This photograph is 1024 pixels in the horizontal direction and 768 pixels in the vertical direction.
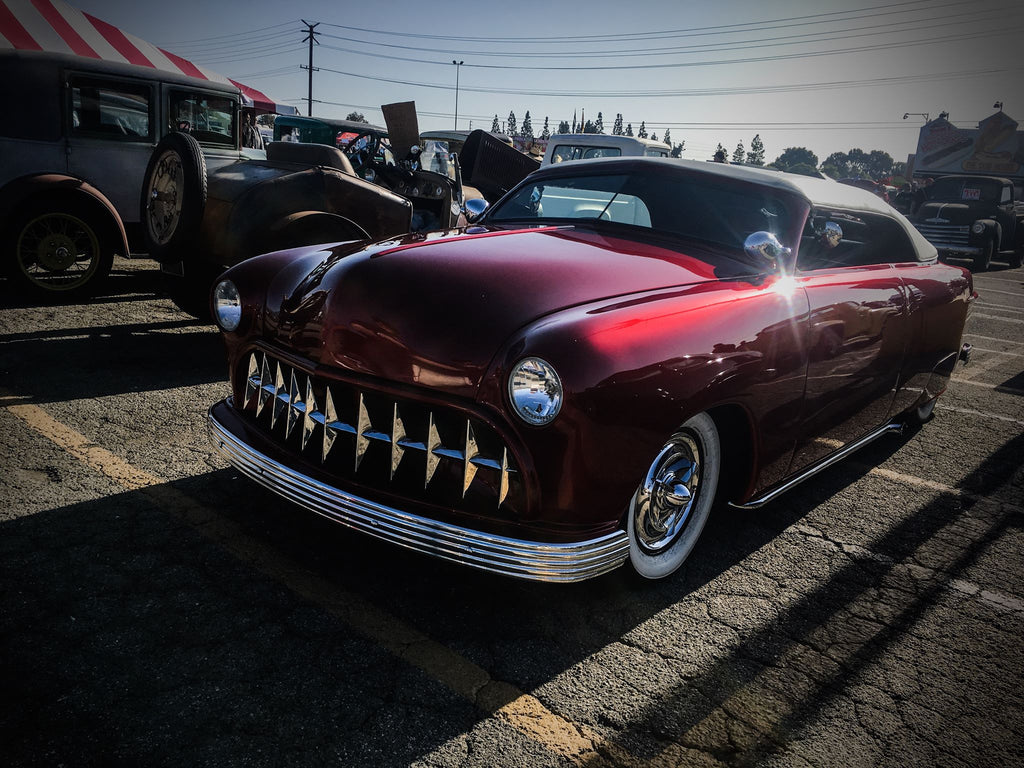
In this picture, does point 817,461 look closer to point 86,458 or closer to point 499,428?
point 499,428

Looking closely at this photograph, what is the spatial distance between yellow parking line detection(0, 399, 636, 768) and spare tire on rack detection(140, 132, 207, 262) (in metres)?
2.45

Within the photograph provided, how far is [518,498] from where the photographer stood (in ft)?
6.88

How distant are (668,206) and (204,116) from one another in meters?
5.99

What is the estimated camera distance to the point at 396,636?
2244 mm

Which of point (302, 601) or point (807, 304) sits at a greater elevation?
point (807, 304)

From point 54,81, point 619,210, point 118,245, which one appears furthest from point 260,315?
point 54,81

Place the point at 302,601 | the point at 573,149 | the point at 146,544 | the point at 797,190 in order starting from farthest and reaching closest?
the point at 573,149 → the point at 797,190 → the point at 146,544 → the point at 302,601

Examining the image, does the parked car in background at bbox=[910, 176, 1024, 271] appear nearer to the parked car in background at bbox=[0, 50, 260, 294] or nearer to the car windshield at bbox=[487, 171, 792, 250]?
the car windshield at bbox=[487, 171, 792, 250]

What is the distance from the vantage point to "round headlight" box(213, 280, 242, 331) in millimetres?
2840

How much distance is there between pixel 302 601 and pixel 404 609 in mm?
340

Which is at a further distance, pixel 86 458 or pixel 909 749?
pixel 86 458

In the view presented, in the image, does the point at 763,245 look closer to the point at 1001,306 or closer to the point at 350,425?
the point at 350,425

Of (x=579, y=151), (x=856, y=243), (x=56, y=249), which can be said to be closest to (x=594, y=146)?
(x=579, y=151)

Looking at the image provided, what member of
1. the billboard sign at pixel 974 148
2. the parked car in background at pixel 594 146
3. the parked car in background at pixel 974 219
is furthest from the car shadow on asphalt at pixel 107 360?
the billboard sign at pixel 974 148
